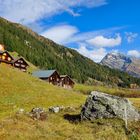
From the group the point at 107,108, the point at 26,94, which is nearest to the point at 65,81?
the point at 26,94

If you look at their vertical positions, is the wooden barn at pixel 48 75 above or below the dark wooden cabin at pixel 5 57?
below

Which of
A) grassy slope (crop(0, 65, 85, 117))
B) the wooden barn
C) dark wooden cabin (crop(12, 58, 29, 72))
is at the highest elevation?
dark wooden cabin (crop(12, 58, 29, 72))

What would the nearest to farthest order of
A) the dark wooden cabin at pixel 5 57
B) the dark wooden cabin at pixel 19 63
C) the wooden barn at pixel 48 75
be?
the dark wooden cabin at pixel 5 57 → the dark wooden cabin at pixel 19 63 → the wooden barn at pixel 48 75

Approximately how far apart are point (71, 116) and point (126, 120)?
8519 millimetres

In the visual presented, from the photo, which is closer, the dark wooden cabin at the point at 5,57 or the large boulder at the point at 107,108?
the large boulder at the point at 107,108

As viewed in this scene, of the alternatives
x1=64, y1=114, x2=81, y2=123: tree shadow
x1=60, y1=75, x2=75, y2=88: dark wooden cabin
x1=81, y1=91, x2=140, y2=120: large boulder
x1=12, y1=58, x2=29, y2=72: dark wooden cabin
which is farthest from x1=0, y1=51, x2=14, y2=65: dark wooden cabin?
x1=81, y1=91, x2=140, y2=120: large boulder

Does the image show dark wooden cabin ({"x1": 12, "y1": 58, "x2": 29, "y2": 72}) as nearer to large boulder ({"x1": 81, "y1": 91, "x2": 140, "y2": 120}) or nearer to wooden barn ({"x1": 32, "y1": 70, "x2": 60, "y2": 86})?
wooden barn ({"x1": 32, "y1": 70, "x2": 60, "y2": 86})

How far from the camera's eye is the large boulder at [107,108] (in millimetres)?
32281

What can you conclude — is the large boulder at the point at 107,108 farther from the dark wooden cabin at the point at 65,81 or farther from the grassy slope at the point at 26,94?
the dark wooden cabin at the point at 65,81

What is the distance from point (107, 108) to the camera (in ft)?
109

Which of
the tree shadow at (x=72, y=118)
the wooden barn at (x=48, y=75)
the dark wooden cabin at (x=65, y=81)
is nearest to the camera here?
the tree shadow at (x=72, y=118)

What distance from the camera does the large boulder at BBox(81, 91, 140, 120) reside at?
3228 centimetres

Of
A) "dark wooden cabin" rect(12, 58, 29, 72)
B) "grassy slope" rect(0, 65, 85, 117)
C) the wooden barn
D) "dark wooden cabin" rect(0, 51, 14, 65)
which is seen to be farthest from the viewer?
the wooden barn

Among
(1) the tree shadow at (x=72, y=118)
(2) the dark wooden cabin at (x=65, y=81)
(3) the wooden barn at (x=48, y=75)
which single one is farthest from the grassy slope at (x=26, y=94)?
(2) the dark wooden cabin at (x=65, y=81)
